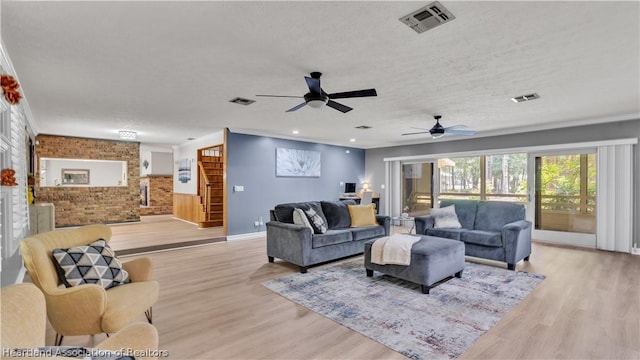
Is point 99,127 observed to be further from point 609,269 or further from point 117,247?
point 609,269

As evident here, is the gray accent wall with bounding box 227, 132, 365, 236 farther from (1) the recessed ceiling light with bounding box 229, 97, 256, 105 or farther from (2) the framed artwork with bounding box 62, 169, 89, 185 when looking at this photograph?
(2) the framed artwork with bounding box 62, 169, 89, 185

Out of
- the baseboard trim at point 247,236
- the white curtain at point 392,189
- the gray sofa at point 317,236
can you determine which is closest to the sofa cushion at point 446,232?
the gray sofa at point 317,236

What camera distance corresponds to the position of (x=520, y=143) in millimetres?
6602

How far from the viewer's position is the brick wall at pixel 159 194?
1094cm

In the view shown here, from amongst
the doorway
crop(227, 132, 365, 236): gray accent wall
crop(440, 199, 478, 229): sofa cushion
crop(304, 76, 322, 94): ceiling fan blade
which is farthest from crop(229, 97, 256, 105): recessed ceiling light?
the doorway

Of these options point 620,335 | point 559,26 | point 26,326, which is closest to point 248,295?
point 26,326

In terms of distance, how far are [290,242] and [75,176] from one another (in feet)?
25.0

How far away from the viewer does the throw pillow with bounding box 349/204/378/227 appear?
5.40 meters

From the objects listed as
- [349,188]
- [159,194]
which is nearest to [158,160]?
[159,194]

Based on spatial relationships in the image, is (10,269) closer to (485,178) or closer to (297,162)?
(297,162)

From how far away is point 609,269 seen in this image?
4379 mm

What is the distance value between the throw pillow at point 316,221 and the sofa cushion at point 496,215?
268 centimetres

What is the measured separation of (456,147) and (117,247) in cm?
765

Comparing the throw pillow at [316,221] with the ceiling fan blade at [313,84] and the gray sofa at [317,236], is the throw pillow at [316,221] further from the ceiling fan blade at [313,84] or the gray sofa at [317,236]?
the ceiling fan blade at [313,84]
